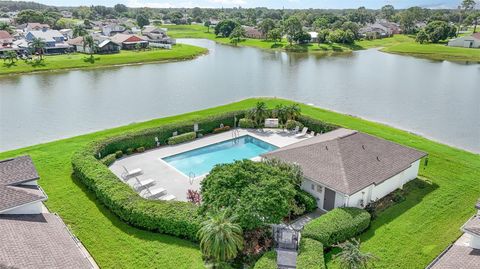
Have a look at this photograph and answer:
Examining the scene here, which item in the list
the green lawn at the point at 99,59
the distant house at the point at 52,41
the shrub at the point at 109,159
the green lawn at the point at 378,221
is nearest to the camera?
the green lawn at the point at 378,221

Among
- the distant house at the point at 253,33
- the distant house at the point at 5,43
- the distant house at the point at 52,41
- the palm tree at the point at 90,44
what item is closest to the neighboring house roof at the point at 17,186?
the palm tree at the point at 90,44

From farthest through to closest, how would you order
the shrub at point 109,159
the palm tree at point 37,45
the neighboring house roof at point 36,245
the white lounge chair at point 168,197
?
the palm tree at point 37,45
the shrub at point 109,159
the white lounge chair at point 168,197
the neighboring house roof at point 36,245

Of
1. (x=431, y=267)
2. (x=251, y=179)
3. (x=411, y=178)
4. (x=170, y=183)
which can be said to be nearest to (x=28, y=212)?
(x=170, y=183)

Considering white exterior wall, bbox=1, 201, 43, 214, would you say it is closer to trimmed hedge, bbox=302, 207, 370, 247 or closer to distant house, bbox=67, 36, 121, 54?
trimmed hedge, bbox=302, 207, 370, 247

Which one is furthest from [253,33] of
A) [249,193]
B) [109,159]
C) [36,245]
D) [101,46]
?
[36,245]

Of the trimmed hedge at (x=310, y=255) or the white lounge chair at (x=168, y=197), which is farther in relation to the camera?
the white lounge chair at (x=168, y=197)

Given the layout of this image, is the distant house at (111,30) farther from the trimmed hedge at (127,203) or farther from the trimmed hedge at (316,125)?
the trimmed hedge at (127,203)

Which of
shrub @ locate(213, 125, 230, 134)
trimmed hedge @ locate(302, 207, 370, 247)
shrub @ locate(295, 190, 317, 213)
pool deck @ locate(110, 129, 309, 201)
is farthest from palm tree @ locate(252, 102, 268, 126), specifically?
trimmed hedge @ locate(302, 207, 370, 247)
